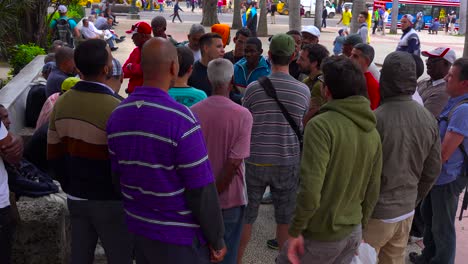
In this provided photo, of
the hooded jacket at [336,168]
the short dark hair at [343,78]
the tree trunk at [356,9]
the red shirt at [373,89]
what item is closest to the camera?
the hooded jacket at [336,168]

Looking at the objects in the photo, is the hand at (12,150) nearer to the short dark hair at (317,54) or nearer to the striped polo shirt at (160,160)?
the striped polo shirt at (160,160)

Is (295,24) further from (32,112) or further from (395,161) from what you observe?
(395,161)

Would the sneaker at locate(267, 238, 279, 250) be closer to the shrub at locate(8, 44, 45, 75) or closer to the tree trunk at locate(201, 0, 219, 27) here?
the shrub at locate(8, 44, 45, 75)

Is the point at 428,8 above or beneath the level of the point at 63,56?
beneath

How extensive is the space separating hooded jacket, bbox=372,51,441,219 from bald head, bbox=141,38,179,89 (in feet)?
4.26

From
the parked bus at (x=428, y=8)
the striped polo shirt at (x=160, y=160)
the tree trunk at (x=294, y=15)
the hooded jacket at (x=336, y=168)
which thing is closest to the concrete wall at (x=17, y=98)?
the striped polo shirt at (x=160, y=160)

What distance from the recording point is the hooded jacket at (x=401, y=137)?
278cm

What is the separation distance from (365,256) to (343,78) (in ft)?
3.48

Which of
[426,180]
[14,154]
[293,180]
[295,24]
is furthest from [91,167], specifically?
[295,24]

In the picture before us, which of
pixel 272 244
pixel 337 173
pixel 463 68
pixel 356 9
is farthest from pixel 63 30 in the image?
pixel 337 173

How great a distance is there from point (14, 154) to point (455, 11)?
132 feet

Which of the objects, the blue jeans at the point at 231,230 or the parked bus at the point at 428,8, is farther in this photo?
the parked bus at the point at 428,8

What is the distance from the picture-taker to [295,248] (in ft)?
8.52

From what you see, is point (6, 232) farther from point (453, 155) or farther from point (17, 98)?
point (17, 98)
